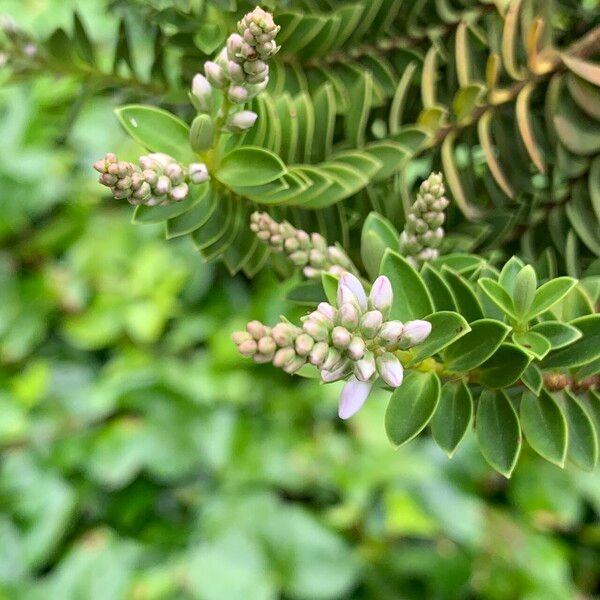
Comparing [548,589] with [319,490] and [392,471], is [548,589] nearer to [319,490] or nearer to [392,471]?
[392,471]

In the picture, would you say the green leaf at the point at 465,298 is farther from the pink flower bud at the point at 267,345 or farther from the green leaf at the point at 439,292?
the pink flower bud at the point at 267,345

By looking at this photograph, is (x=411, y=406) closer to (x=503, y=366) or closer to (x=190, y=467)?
(x=503, y=366)

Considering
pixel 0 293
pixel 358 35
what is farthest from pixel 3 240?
pixel 358 35

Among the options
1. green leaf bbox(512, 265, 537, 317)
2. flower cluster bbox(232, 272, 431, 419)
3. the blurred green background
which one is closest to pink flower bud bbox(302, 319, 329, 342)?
flower cluster bbox(232, 272, 431, 419)

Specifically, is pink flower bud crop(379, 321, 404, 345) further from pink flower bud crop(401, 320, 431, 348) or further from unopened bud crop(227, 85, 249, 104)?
unopened bud crop(227, 85, 249, 104)

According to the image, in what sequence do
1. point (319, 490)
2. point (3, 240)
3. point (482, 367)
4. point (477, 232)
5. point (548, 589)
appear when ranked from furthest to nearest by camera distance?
point (3, 240) → point (319, 490) → point (548, 589) → point (477, 232) → point (482, 367)

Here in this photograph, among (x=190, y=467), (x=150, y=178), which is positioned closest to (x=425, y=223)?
(x=150, y=178)
